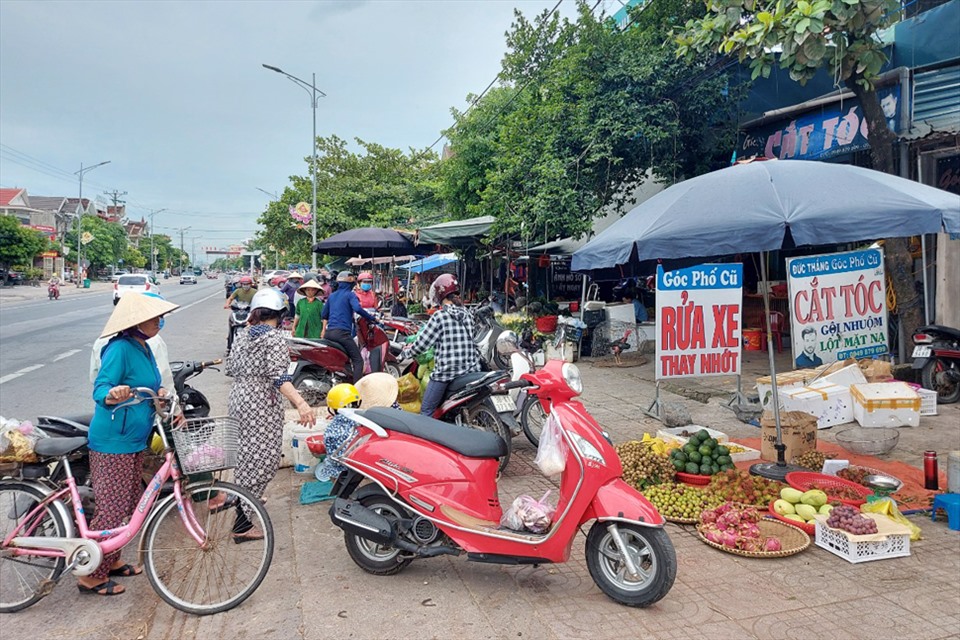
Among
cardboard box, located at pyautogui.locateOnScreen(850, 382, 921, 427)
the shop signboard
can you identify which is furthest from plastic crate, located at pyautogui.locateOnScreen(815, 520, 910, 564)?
the shop signboard

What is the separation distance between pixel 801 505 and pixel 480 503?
2523 millimetres

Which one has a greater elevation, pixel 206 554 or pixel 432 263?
pixel 432 263

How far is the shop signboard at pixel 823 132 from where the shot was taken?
9.27 metres

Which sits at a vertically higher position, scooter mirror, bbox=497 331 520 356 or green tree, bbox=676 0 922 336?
green tree, bbox=676 0 922 336

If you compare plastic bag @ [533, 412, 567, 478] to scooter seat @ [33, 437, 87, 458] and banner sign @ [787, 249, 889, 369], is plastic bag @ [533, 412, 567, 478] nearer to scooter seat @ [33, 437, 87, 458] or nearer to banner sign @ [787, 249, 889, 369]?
scooter seat @ [33, 437, 87, 458]

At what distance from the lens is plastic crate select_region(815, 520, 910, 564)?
3926mm

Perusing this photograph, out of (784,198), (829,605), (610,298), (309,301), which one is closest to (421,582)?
(829,605)

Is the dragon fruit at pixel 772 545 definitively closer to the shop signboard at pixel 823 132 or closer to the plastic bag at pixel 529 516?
the plastic bag at pixel 529 516

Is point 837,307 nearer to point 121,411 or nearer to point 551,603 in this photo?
point 551,603

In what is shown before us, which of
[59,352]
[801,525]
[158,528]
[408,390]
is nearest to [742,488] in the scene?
[801,525]

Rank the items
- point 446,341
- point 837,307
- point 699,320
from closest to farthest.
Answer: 1. point 446,341
2. point 699,320
3. point 837,307

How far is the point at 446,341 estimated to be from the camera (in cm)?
540

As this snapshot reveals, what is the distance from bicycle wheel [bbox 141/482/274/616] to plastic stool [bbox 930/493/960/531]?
14.9 ft

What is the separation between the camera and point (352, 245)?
13227mm
